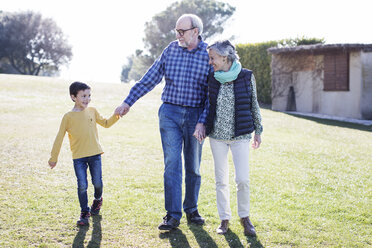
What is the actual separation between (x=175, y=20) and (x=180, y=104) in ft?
136

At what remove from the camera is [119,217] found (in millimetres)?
5125

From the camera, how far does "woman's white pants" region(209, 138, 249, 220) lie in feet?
14.6

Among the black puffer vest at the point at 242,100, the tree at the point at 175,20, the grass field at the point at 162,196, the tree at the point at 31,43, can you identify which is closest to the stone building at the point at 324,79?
the grass field at the point at 162,196

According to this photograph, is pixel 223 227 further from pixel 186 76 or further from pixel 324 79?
Result: pixel 324 79

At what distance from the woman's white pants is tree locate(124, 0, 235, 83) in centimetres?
4053

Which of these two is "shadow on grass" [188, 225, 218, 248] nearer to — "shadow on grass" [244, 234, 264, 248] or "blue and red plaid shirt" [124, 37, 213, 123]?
"shadow on grass" [244, 234, 264, 248]

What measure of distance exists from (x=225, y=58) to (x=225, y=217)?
172 centimetres

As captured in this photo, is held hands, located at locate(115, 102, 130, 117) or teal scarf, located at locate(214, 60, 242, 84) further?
held hands, located at locate(115, 102, 130, 117)

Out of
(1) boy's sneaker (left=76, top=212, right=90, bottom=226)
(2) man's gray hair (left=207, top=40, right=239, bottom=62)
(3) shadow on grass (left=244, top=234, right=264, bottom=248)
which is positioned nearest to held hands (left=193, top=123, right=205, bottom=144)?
(2) man's gray hair (left=207, top=40, right=239, bottom=62)

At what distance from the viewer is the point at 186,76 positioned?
471cm

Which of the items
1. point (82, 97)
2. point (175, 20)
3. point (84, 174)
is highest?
point (175, 20)

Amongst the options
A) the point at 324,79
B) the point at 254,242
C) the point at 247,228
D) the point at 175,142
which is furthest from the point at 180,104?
the point at 324,79

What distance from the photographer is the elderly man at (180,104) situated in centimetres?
463

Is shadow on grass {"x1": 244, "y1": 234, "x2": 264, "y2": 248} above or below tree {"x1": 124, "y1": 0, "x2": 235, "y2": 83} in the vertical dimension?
below
